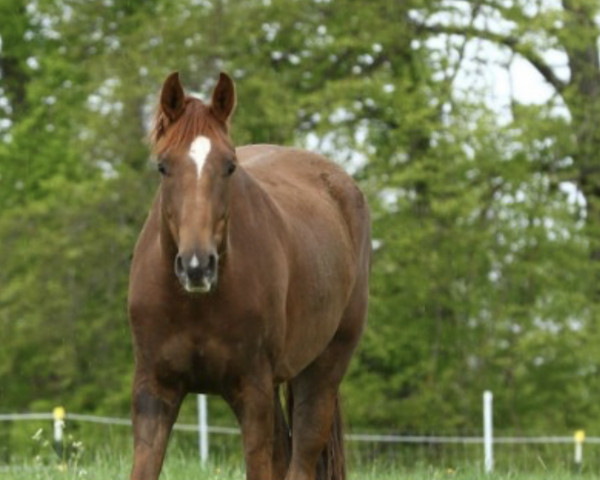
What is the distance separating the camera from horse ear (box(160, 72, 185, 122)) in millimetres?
6680

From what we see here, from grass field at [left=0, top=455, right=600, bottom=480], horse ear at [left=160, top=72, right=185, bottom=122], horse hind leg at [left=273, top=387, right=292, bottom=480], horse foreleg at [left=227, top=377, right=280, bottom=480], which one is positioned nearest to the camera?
horse ear at [left=160, top=72, right=185, bottom=122]

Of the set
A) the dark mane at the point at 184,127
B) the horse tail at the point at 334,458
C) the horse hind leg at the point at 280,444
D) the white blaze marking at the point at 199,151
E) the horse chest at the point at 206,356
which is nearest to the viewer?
the white blaze marking at the point at 199,151

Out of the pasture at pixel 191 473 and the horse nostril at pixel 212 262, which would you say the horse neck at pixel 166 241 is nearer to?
the horse nostril at pixel 212 262

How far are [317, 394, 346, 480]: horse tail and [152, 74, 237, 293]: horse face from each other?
7.83 ft

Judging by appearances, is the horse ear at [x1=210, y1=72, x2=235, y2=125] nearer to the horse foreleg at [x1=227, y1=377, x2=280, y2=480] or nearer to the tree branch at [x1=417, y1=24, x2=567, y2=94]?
the horse foreleg at [x1=227, y1=377, x2=280, y2=480]

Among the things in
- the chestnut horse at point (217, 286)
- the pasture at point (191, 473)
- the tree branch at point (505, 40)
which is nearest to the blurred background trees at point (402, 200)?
the tree branch at point (505, 40)

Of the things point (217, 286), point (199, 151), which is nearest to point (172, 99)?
point (199, 151)

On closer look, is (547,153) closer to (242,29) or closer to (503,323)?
(503,323)

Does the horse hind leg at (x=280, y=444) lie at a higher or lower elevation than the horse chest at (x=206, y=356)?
lower

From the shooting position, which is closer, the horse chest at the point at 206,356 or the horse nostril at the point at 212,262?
the horse nostril at the point at 212,262

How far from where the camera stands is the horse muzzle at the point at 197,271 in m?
6.15

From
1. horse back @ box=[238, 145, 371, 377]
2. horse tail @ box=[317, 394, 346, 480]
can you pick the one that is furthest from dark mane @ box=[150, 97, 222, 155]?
horse tail @ box=[317, 394, 346, 480]

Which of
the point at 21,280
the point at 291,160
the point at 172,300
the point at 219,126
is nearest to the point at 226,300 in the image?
the point at 172,300

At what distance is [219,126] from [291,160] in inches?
91.7
